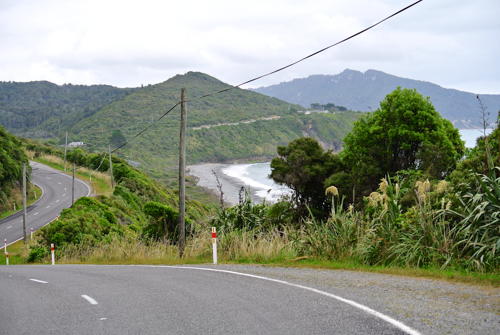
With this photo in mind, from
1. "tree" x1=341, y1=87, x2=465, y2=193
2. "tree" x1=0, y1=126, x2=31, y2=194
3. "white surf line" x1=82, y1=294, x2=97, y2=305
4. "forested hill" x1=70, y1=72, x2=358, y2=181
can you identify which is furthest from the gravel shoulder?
"forested hill" x1=70, y1=72, x2=358, y2=181

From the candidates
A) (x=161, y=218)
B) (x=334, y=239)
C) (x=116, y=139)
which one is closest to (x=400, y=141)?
(x=161, y=218)

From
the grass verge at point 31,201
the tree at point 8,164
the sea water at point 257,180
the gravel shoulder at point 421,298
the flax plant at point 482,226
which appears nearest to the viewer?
the gravel shoulder at point 421,298

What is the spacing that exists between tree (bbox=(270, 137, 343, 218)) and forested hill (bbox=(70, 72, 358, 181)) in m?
68.0

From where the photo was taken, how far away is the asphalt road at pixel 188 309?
16.9 ft

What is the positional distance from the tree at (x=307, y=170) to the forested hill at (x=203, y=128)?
223ft

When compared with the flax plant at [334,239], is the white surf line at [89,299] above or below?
below

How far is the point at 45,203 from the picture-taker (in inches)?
1896

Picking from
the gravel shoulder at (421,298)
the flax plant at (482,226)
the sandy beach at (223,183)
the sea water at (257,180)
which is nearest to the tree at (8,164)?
the sandy beach at (223,183)

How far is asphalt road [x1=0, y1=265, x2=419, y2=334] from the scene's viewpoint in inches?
203

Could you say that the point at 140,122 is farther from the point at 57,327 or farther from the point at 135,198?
the point at 57,327

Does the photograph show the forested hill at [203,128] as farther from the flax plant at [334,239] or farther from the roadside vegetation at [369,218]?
the flax plant at [334,239]

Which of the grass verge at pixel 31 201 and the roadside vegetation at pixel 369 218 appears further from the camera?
the grass verge at pixel 31 201

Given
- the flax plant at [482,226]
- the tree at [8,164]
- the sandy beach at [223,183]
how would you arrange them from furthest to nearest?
the sandy beach at [223,183] < the tree at [8,164] < the flax plant at [482,226]

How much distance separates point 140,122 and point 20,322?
130 m
